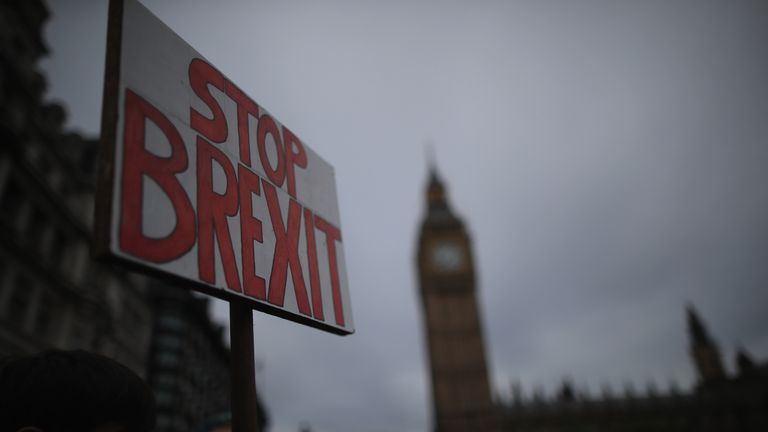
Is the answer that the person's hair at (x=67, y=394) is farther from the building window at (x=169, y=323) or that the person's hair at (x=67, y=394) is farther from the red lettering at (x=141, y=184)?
the building window at (x=169, y=323)

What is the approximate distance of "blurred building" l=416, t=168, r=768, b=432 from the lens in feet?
212

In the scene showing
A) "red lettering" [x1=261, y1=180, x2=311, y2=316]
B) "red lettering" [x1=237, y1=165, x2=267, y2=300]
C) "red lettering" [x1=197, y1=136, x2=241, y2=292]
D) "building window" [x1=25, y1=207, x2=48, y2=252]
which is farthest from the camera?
"building window" [x1=25, y1=207, x2=48, y2=252]

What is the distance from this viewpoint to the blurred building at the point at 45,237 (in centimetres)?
1805

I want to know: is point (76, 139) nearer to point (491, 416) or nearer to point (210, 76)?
point (210, 76)

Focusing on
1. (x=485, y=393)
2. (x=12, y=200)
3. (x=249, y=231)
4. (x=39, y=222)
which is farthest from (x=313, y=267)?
(x=485, y=393)

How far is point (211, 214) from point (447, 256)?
68.6 metres

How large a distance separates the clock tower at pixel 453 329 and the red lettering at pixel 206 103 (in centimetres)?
A: 6530

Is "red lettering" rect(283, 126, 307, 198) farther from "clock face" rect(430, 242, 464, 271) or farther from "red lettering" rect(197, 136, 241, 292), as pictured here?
"clock face" rect(430, 242, 464, 271)

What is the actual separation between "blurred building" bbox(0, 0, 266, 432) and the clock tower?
40.1 m

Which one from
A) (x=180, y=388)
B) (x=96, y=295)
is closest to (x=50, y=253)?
(x=96, y=295)

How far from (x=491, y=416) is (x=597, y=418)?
821 inches

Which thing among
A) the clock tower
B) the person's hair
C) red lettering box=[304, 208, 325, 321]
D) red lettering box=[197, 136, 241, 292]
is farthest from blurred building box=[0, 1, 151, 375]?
the clock tower

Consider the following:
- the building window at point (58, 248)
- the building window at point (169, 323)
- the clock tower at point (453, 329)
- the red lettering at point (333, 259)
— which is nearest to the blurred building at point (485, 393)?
the clock tower at point (453, 329)

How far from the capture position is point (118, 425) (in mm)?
1599
